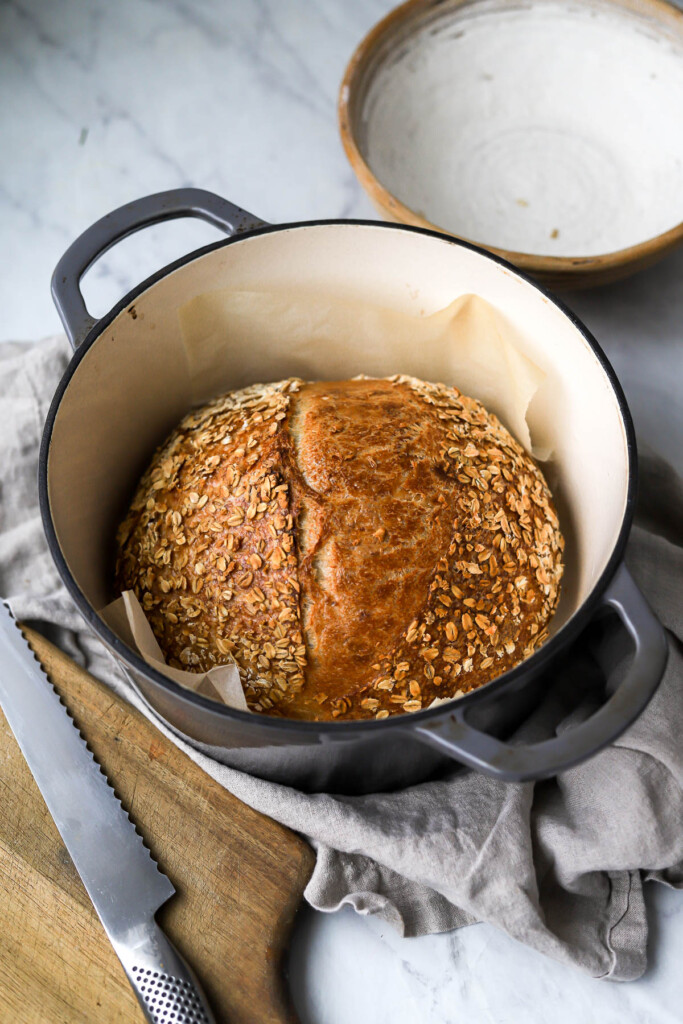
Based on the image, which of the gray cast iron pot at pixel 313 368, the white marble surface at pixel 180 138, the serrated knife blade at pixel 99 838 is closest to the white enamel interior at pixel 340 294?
the gray cast iron pot at pixel 313 368

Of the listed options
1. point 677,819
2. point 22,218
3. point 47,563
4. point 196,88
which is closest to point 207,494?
point 47,563

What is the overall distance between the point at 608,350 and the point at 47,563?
84cm

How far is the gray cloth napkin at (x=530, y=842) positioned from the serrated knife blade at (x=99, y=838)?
94 millimetres

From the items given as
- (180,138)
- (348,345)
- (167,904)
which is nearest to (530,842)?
(167,904)

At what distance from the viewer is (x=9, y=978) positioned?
34.4 inches

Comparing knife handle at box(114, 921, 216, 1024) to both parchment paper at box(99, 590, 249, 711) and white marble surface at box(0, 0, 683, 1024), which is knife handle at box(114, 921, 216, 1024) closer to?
parchment paper at box(99, 590, 249, 711)

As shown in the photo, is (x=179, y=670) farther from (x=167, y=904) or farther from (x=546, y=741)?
(x=546, y=741)

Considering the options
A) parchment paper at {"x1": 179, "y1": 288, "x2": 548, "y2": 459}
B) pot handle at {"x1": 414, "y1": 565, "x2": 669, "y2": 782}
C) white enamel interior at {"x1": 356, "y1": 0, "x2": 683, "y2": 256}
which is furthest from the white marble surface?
pot handle at {"x1": 414, "y1": 565, "x2": 669, "y2": 782}

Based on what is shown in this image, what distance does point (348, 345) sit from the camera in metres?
1.16

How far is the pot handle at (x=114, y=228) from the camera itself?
935 mm

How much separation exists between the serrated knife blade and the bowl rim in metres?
0.68

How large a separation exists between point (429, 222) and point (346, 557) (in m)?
0.57

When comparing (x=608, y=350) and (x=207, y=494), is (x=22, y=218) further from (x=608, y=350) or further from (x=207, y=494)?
(x=608, y=350)

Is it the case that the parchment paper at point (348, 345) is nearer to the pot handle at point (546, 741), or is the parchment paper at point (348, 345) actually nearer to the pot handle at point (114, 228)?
the pot handle at point (114, 228)
